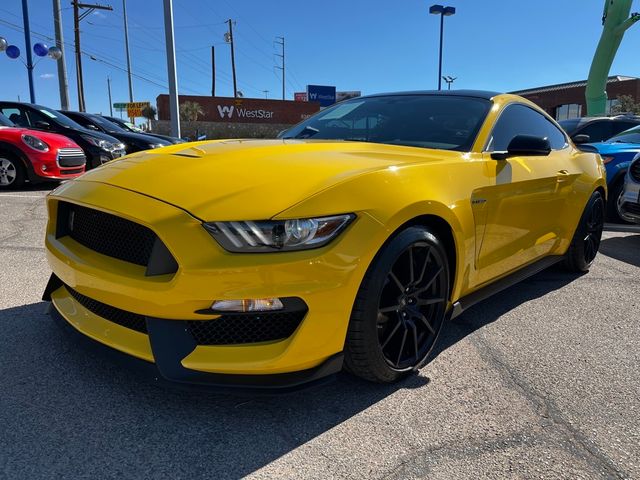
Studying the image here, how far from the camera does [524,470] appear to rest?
6.09 ft

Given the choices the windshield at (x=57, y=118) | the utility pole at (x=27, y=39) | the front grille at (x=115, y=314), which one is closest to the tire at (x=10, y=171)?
the windshield at (x=57, y=118)

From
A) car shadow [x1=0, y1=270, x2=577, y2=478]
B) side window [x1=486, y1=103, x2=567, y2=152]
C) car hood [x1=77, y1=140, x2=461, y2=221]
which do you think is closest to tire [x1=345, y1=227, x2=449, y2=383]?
car shadow [x1=0, y1=270, x2=577, y2=478]

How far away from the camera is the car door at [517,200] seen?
2854 mm

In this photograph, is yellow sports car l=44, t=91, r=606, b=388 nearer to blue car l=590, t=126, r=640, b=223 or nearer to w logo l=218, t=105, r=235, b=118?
blue car l=590, t=126, r=640, b=223

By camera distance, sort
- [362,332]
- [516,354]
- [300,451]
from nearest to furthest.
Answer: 1. [300,451]
2. [362,332]
3. [516,354]

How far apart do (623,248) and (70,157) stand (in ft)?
26.5

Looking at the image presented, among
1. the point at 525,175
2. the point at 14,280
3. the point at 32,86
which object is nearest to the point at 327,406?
the point at 525,175

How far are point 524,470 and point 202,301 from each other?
1.36 meters

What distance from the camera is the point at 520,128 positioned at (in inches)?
140

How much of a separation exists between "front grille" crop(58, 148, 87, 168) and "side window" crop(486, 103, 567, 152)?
7.10 m

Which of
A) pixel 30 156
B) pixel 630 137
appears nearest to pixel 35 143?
pixel 30 156

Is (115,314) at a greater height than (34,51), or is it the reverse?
(34,51)

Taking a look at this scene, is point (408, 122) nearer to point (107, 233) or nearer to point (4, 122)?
point (107, 233)

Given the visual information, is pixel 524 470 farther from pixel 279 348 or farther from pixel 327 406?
pixel 279 348
